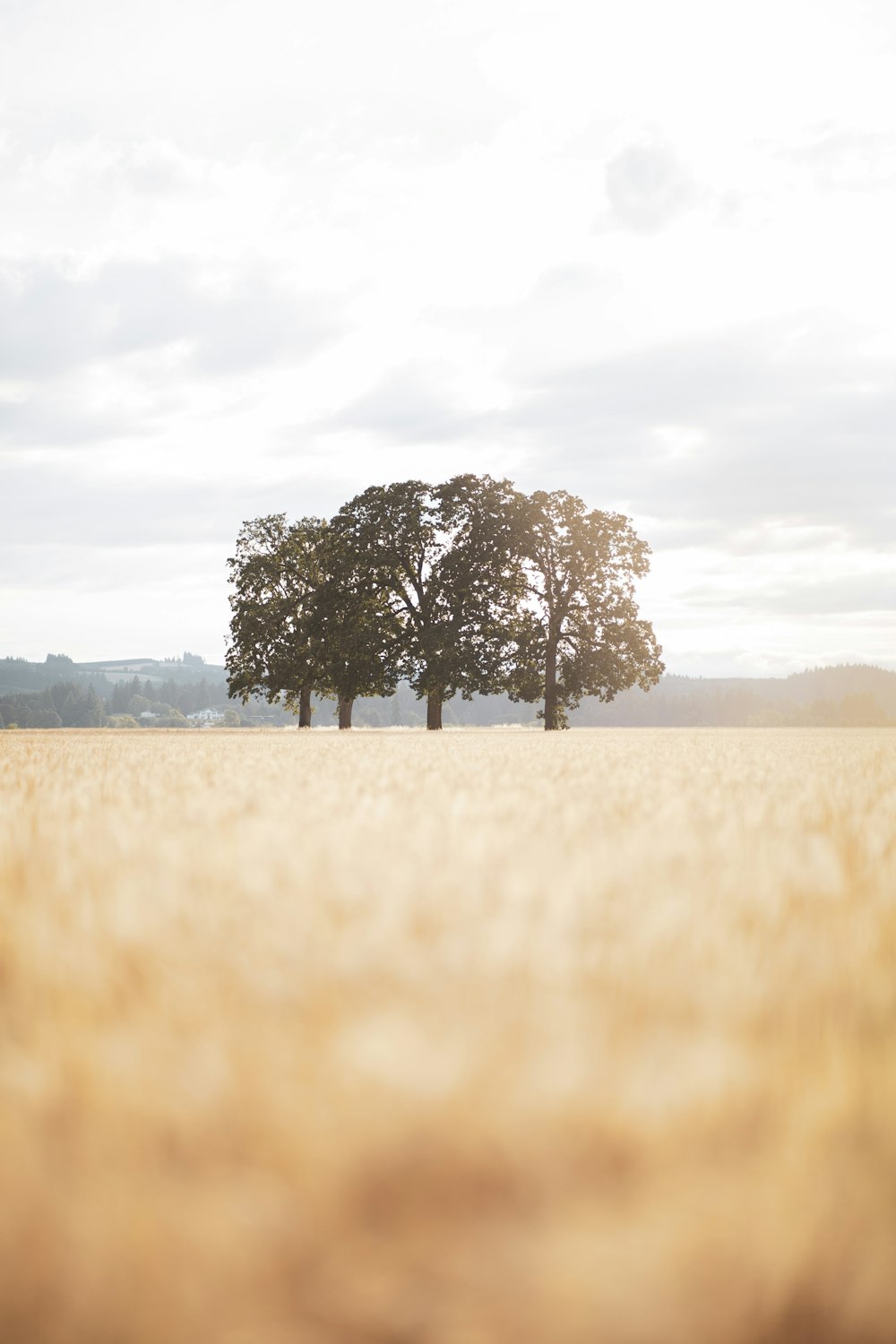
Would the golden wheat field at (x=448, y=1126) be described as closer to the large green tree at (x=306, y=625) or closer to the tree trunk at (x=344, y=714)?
the large green tree at (x=306, y=625)

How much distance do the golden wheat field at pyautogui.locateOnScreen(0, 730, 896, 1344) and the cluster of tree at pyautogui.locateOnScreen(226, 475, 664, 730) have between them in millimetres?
37526

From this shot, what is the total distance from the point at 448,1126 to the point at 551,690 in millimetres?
41126

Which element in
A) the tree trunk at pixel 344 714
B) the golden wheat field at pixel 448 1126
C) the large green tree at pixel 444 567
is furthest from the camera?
the tree trunk at pixel 344 714

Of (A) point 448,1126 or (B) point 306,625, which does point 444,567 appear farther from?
(A) point 448,1126

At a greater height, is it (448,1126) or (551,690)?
(551,690)

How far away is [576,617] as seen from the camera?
4312cm

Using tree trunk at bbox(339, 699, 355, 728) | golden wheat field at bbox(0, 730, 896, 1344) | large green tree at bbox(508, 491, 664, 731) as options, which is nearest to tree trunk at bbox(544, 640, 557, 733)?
large green tree at bbox(508, 491, 664, 731)

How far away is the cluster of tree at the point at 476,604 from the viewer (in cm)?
4088

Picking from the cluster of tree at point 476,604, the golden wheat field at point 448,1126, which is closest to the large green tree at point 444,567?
the cluster of tree at point 476,604

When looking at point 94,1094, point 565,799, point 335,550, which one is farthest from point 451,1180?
point 335,550

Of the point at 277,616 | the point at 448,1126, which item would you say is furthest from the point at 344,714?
the point at 448,1126

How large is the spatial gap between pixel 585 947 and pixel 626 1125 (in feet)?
1.40

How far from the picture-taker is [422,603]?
4344cm

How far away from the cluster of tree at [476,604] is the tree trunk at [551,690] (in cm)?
8
